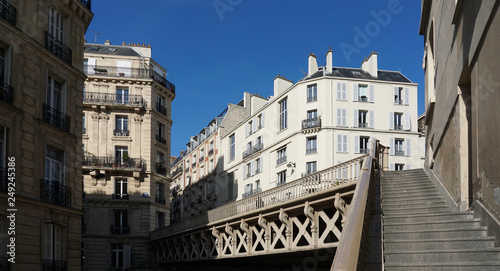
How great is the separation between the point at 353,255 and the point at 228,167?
50.8 meters

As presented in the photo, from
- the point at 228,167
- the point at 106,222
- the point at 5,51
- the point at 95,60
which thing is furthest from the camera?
the point at 228,167

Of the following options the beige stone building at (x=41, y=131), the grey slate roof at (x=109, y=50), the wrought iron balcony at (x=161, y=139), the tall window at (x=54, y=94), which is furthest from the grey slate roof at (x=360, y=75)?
the tall window at (x=54, y=94)

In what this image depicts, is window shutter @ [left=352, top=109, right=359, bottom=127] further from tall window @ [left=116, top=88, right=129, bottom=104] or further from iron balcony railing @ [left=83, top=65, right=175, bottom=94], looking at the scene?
Result: tall window @ [left=116, top=88, right=129, bottom=104]

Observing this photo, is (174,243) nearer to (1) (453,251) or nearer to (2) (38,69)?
(2) (38,69)

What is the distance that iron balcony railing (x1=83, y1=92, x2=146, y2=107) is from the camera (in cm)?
4281

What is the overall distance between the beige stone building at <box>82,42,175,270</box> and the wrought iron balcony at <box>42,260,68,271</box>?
22558mm

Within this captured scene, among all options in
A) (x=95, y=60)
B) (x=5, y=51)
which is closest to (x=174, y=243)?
(x=95, y=60)

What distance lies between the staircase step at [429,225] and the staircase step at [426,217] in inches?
10.7

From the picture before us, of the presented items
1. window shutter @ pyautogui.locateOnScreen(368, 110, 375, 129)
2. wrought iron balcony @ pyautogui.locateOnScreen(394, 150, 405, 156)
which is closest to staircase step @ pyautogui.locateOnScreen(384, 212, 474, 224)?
window shutter @ pyautogui.locateOnScreen(368, 110, 375, 129)

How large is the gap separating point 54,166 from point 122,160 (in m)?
23.6

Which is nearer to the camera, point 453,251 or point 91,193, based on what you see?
point 453,251

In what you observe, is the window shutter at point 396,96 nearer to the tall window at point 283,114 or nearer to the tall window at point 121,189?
the tall window at point 283,114

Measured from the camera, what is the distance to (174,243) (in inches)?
1411

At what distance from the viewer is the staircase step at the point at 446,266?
25.4 feet
